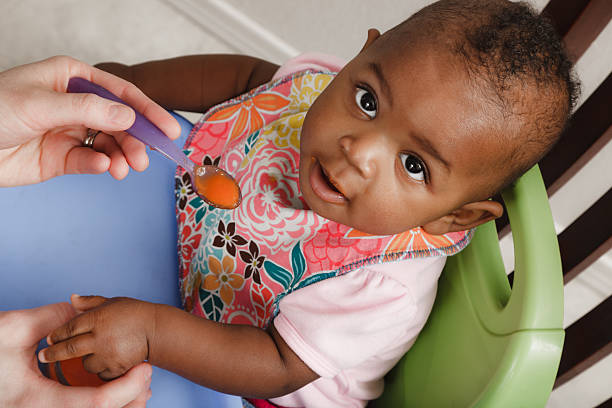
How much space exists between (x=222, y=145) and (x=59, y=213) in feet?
0.99

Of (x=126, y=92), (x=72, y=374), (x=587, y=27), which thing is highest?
(x=587, y=27)

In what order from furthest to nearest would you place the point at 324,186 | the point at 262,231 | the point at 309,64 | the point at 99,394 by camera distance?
the point at 309,64 < the point at 262,231 < the point at 324,186 < the point at 99,394

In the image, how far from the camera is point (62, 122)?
2.02ft

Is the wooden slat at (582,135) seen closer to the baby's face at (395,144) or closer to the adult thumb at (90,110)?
the baby's face at (395,144)

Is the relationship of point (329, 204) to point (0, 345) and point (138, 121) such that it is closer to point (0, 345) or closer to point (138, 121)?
point (138, 121)

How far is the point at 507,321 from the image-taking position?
569mm

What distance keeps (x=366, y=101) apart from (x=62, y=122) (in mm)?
374

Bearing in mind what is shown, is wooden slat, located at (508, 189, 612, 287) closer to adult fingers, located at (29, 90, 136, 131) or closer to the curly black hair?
the curly black hair

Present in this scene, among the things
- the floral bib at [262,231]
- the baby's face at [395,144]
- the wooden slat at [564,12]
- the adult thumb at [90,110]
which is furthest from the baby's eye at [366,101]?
the wooden slat at [564,12]

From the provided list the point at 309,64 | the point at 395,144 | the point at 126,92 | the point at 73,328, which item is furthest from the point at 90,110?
the point at 309,64

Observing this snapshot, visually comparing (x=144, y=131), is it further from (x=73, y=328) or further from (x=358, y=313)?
(x=358, y=313)

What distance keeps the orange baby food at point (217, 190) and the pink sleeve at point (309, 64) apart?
288mm

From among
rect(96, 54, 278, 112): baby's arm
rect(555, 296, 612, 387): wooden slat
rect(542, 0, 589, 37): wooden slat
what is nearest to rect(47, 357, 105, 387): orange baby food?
rect(96, 54, 278, 112): baby's arm

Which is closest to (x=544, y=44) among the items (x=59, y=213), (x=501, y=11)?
(x=501, y=11)
